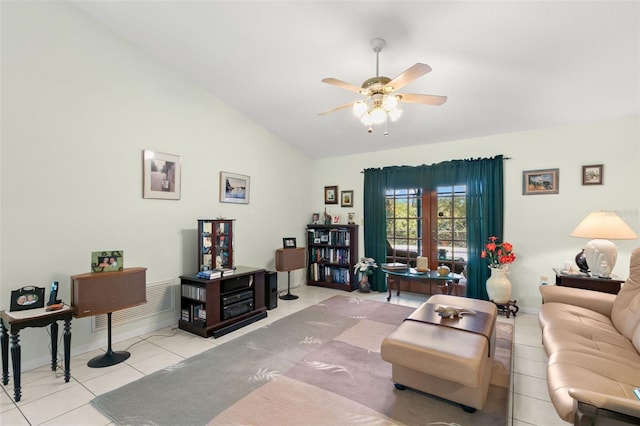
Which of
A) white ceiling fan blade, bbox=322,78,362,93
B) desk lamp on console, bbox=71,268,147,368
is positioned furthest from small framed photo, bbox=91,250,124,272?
white ceiling fan blade, bbox=322,78,362,93

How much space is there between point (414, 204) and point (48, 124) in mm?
4917

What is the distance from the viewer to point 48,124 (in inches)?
104

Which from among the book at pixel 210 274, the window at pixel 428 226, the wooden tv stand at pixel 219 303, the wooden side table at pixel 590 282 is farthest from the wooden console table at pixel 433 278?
the book at pixel 210 274

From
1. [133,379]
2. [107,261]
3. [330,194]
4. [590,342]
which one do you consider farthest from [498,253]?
[107,261]

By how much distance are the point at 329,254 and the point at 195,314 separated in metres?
2.79

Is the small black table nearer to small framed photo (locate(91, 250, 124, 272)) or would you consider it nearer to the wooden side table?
small framed photo (locate(91, 250, 124, 272))

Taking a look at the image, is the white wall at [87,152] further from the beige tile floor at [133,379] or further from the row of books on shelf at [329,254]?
the row of books on shelf at [329,254]

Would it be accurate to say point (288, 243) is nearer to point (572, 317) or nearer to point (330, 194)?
point (330, 194)

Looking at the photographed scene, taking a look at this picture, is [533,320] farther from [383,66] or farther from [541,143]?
[383,66]

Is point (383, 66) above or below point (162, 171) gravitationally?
above

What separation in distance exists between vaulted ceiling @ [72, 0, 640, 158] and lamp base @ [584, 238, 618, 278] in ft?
5.35

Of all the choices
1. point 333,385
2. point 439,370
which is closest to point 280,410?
point 333,385

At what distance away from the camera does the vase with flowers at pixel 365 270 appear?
17.0ft

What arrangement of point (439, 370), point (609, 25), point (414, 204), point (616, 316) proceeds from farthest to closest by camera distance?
1. point (414, 204)
2. point (616, 316)
3. point (609, 25)
4. point (439, 370)
